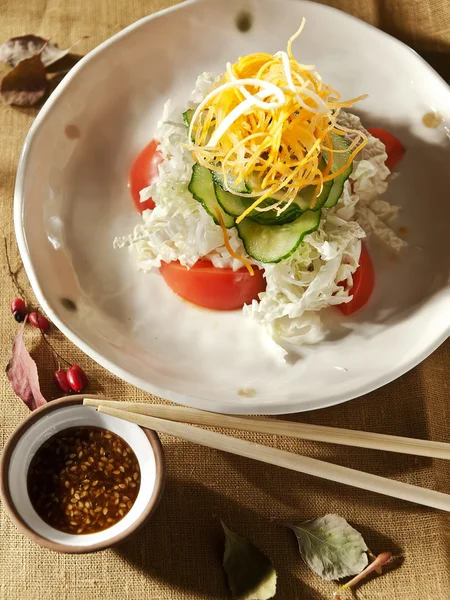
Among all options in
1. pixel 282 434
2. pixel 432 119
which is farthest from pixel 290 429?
pixel 432 119

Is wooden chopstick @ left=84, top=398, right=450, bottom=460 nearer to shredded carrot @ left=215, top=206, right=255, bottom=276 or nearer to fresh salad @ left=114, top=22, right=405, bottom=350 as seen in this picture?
fresh salad @ left=114, top=22, right=405, bottom=350

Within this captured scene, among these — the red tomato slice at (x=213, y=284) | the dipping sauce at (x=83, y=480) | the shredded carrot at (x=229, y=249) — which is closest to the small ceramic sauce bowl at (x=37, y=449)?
the dipping sauce at (x=83, y=480)

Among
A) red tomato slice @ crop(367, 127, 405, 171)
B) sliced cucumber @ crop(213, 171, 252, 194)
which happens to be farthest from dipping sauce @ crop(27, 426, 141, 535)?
red tomato slice @ crop(367, 127, 405, 171)

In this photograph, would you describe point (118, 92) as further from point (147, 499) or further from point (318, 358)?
point (147, 499)

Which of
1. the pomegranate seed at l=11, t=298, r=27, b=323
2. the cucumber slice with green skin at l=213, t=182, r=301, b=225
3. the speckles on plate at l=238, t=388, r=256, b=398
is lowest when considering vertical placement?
the speckles on plate at l=238, t=388, r=256, b=398

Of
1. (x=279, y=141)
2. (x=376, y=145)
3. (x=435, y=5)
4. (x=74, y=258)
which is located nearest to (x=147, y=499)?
(x=74, y=258)

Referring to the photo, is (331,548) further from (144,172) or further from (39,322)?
(144,172)
